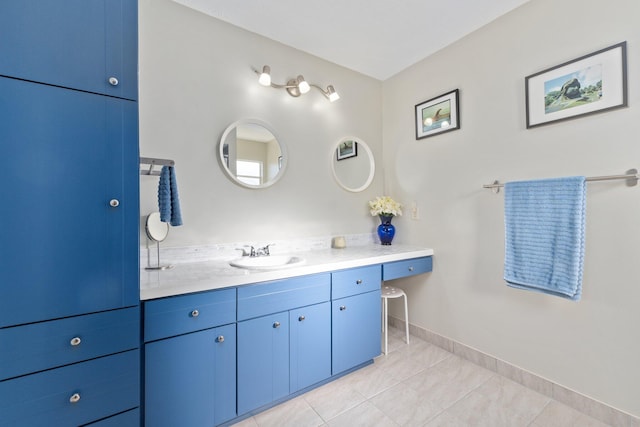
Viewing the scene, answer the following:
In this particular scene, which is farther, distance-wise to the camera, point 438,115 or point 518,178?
point 438,115

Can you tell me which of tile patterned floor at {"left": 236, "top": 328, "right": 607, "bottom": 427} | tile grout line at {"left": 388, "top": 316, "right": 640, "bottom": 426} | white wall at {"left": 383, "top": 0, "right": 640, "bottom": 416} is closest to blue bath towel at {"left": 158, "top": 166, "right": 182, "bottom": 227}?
tile patterned floor at {"left": 236, "top": 328, "right": 607, "bottom": 427}

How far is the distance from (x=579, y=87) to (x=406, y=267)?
1.49 meters

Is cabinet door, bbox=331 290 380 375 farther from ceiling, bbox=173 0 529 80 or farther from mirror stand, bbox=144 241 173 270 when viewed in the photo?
ceiling, bbox=173 0 529 80

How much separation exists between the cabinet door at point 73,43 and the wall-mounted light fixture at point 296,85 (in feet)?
3.20

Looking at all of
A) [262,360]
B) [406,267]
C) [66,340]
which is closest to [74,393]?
[66,340]

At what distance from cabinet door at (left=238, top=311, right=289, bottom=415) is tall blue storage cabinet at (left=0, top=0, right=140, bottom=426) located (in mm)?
475

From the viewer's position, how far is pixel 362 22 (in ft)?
6.44

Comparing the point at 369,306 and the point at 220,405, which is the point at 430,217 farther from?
the point at 220,405

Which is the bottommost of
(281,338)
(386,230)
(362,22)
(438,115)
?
(281,338)

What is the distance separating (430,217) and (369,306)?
3.13 ft

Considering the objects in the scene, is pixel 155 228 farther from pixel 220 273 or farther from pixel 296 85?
pixel 296 85

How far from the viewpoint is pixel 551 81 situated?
1650mm

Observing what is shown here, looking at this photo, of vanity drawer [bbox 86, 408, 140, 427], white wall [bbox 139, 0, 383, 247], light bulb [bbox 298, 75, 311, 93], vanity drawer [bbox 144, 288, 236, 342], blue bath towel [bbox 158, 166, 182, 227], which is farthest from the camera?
light bulb [bbox 298, 75, 311, 93]

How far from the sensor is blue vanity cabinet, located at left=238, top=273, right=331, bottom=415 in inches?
56.7
